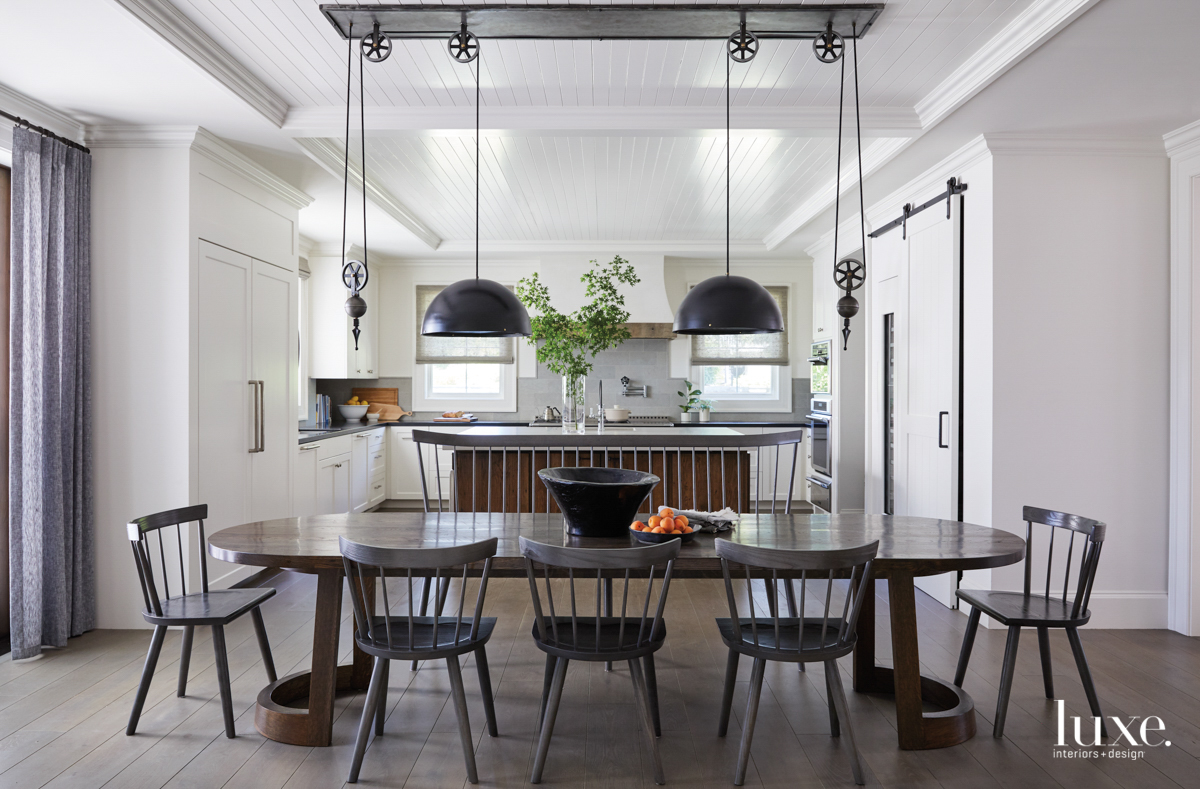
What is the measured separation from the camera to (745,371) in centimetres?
799

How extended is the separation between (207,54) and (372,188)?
2.20m

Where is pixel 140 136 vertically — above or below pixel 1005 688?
above

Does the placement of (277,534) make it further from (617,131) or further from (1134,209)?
(1134,209)

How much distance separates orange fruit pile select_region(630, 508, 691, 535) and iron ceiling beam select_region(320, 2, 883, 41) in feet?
6.12

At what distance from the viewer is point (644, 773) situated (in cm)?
239

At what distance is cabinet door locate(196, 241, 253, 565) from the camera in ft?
12.8

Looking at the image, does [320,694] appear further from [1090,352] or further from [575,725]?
[1090,352]

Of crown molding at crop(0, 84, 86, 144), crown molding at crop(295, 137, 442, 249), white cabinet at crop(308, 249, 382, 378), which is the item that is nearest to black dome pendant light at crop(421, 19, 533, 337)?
crown molding at crop(295, 137, 442, 249)

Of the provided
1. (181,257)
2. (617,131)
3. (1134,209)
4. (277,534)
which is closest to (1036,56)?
(1134,209)

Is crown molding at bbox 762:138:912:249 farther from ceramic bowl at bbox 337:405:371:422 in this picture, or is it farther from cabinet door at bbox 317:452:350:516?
ceramic bowl at bbox 337:405:371:422

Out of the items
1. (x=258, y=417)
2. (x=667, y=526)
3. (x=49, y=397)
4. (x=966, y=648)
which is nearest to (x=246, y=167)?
(x=258, y=417)

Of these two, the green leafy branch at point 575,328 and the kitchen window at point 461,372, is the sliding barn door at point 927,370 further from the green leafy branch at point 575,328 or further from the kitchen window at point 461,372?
the kitchen window at point 461,372

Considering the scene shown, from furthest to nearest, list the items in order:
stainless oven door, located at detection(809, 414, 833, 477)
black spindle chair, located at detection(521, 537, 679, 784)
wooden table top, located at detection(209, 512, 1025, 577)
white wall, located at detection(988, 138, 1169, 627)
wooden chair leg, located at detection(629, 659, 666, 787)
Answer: stainless oven door, located at detection(809, 414, 833, 477) < white wall, located at detection(988, 138, 1169, 627) < wooden table top, located at detection(209, 512, 1025, 577) < wooden chair leg, located at detection(629, 659, 666, 787) < black spindle chair, located at detection(521, 537, 679, 784)

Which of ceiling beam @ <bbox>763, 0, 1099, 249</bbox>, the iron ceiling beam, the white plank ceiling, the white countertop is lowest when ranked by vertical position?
the white countertop
